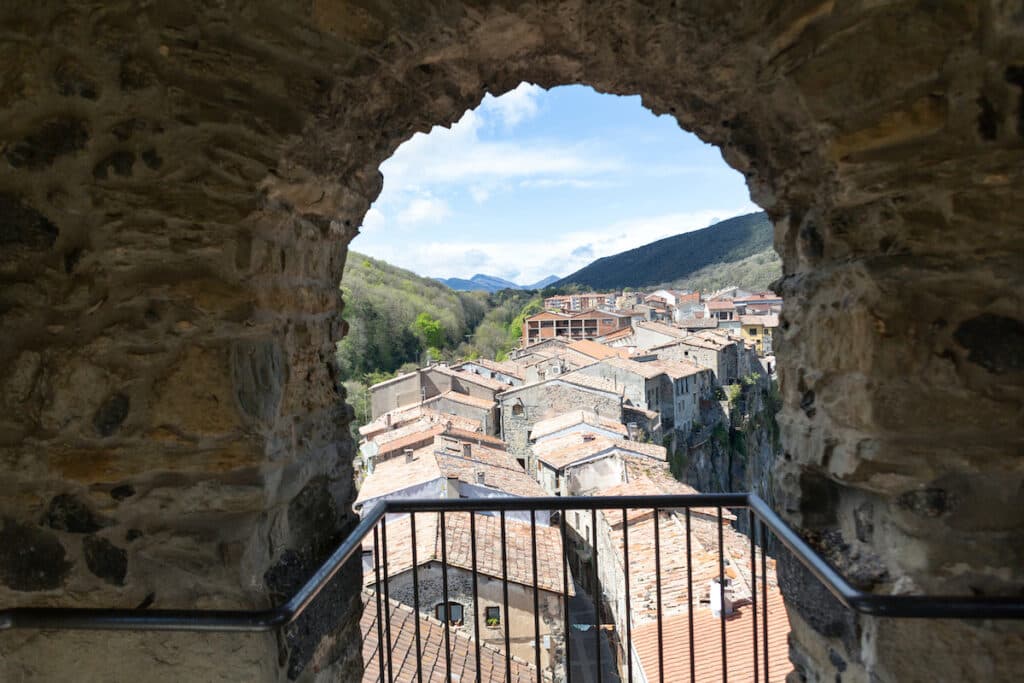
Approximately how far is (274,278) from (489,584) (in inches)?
299

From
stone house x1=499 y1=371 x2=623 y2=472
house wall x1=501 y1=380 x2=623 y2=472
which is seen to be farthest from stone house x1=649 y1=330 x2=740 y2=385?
house wall x1=501 y1=380 x2=623 y2=472

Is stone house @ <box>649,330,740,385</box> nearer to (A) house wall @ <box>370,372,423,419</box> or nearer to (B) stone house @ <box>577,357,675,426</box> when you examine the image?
(B) stone house @ <box>577,357,675,426</box>

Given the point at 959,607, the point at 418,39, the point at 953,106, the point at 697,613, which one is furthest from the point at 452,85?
the point at 697,613

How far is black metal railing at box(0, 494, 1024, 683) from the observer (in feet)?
5.40

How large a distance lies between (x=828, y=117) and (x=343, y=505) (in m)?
1.83

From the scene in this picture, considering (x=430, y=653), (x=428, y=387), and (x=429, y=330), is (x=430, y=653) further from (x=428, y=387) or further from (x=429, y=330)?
(x=429, y=330)

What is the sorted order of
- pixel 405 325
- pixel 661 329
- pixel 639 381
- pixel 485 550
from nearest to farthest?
pixel 485 550
pixel 639 381
pixel 661 329
pixel 405 325

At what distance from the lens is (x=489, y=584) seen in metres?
8.59

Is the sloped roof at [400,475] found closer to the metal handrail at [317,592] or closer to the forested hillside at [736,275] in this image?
the metal handrail at [317,592]

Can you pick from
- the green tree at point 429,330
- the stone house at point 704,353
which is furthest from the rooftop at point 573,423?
the green tree at point 429,330

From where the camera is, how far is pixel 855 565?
176 cm

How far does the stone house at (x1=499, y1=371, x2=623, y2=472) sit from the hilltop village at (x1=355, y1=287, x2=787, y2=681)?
46mm

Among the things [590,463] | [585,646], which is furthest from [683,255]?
[585,646]

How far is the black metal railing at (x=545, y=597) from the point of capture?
165cm
